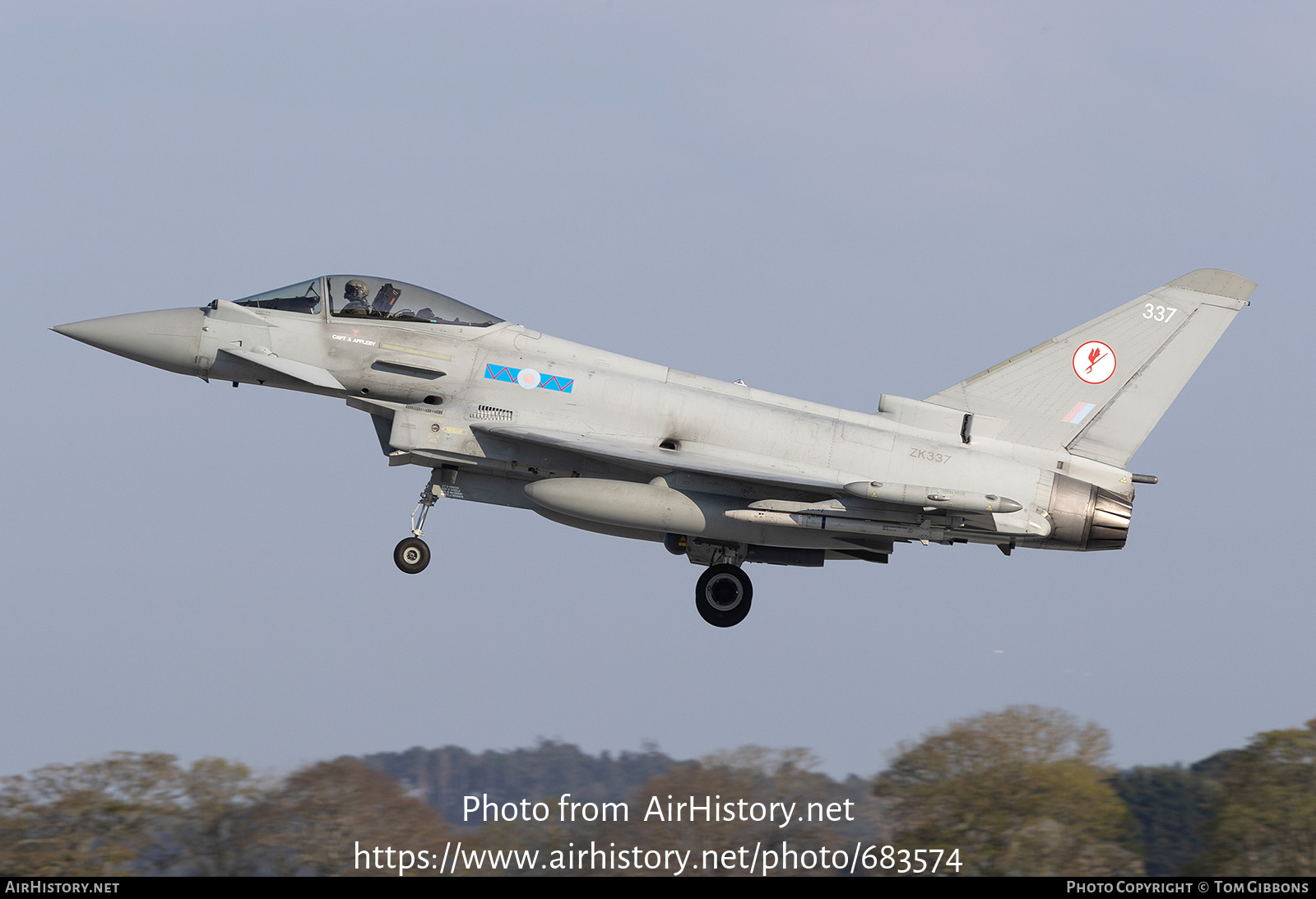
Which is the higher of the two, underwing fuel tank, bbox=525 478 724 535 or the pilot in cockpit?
the pilot in cockpit

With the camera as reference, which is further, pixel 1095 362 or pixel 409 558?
pixel 1095 362

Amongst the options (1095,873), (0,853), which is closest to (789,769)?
(1095,873)

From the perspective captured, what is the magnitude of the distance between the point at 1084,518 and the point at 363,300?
374 inches

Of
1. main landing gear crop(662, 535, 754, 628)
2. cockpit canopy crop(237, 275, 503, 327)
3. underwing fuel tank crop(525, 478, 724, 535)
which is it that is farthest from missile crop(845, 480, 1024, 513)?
cockpit canopy crop(237, 275, 503, 327)

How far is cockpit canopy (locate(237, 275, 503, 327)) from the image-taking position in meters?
17.5

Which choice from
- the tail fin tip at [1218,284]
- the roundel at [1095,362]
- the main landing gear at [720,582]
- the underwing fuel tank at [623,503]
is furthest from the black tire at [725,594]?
the tail fin tip at [1218,284]

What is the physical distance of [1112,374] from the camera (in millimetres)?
18391

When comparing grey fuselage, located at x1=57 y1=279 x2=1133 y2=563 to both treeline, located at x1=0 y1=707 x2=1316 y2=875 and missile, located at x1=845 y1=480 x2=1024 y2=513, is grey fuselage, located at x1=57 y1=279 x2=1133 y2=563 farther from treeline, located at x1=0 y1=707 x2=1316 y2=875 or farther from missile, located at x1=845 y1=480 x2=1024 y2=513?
treeline, located at x1=0 y1=707 x2=1316 y2=875

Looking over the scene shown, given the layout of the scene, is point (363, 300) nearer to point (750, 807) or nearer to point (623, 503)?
point (623, 503)

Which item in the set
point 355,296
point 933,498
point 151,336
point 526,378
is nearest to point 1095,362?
point 933,498

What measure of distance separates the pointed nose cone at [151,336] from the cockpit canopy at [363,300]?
2.46ft

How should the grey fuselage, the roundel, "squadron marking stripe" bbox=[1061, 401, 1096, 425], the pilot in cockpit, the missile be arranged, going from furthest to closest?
the roundel < "squadron marking stripe" bbox=[1061, 401, 1096, 425] < the pilot in cockpit < the grey fuselage < the missile

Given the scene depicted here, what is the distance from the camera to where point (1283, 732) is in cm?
1802

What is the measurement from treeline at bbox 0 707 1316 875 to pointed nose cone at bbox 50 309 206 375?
16.0ft
